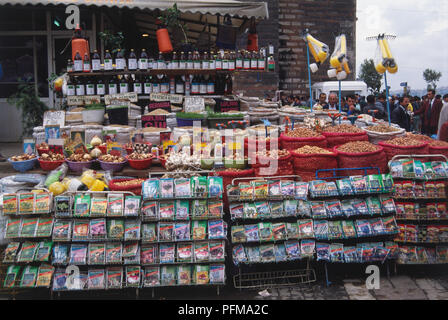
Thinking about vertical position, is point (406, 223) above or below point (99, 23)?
below

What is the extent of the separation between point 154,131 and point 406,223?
355cm

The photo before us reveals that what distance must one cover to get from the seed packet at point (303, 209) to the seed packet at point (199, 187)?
3.36 ft

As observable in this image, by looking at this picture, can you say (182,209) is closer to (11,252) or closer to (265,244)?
(265,244)

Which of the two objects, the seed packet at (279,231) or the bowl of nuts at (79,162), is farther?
the bowl of nuts at (79,162)

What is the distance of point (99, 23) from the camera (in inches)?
414

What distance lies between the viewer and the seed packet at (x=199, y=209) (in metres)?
4.55

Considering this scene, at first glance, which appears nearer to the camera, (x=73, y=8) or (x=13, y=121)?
(x=73, y=8)

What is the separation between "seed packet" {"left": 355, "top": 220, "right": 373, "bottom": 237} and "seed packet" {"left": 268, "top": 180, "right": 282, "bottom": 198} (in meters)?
0.95

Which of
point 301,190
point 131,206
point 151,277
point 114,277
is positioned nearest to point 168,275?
point 151,277

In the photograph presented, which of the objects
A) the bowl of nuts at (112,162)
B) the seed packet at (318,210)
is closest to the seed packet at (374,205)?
the seed packet at (318,210)

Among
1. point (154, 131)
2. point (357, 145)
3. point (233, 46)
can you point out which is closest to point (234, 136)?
point (154, 131)

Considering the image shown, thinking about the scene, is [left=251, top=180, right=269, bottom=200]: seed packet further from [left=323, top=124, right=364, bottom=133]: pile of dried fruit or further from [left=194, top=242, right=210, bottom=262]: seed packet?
[left=323, top=124, right=364, bottom=133]: pile of dried fruit

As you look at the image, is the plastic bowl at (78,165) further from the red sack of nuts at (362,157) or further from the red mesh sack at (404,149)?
the red mesh sack at (404,149)
